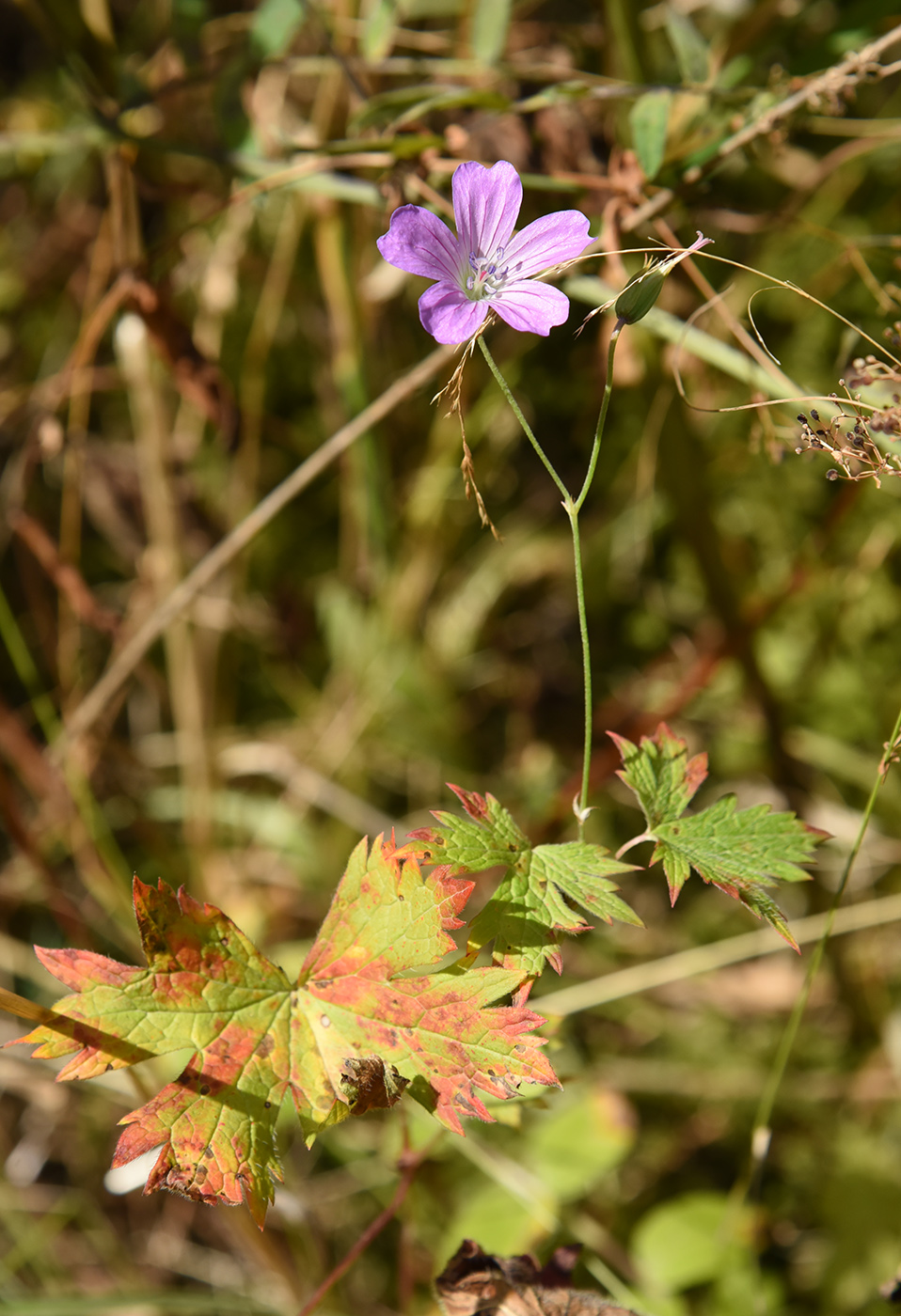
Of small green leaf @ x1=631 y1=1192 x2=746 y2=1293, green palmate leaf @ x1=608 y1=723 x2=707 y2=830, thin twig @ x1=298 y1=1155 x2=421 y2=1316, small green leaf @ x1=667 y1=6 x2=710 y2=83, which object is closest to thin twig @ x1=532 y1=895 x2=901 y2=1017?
small green leaf @ x1=631 y1=1192 x2=746 y2=1293

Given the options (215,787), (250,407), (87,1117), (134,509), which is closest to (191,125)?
(250,407)

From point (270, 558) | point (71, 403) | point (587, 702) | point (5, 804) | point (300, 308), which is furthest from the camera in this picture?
point (270, 558)

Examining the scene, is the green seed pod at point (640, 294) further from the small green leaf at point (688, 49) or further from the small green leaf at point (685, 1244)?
the small green leaf at point (685, 1244)

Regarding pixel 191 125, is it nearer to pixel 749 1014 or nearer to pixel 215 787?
pixel 215 787

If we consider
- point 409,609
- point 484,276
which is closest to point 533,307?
point 484,276

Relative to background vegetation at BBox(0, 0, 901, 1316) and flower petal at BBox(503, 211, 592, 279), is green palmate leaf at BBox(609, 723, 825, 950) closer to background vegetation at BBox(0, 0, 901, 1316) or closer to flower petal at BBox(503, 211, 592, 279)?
flower petal at BBox(503, 211, 592, 279)

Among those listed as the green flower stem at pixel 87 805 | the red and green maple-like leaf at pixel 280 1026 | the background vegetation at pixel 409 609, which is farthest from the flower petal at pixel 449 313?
the green flower stem at pixel 87 805

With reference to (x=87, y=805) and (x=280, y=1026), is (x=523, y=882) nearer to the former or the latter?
(x=280, y=1026)
